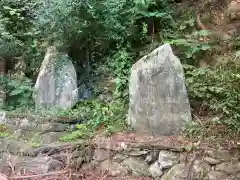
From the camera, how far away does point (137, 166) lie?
4.55m

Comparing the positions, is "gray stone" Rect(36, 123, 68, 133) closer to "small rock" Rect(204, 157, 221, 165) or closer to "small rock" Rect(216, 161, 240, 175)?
"small rock" Rect(204, 157, 221, 165)

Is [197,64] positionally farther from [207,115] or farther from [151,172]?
[151,172]

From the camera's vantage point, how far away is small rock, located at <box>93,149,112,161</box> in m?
4.81

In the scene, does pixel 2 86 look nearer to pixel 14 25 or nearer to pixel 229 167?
pixel 14 25

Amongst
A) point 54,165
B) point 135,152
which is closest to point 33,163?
point 54,165

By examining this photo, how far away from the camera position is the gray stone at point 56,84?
6.50 m

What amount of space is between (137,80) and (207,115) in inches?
46.6

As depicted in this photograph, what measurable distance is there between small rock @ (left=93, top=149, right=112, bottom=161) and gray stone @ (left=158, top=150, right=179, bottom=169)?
2.71 feet

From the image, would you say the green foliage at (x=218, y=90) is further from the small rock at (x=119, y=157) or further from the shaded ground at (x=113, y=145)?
the small rock at (x=119, y=157)

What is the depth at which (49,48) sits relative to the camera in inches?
280

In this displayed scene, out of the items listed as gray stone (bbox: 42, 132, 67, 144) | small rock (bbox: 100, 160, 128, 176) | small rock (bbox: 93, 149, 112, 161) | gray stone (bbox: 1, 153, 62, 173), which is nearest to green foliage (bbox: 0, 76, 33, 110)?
gray stone (bbox: 42, 132, 67, 144)

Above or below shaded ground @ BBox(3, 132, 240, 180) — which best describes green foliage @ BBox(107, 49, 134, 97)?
above

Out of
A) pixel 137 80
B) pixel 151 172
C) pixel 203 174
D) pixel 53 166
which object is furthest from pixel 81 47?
pixel 203 174

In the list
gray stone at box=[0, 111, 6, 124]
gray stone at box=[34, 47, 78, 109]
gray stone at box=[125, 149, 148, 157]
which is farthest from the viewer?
gray stone at box=[34, 47, 78, 109]
